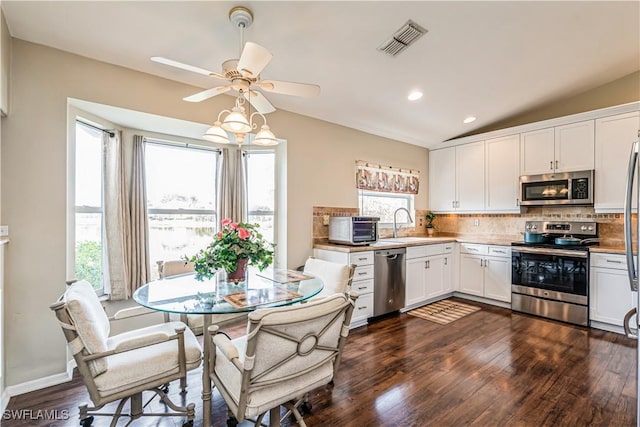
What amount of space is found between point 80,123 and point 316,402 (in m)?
3.11

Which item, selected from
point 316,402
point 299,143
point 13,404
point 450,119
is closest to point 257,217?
point 299,143

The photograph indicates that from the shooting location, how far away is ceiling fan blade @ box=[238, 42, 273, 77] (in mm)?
1540

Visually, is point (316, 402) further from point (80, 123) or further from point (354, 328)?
point (80, 123)

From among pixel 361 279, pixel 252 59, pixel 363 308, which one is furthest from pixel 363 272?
pixel 252 59

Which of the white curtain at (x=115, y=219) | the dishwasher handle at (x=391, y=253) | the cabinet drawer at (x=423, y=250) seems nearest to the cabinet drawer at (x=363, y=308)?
→ the dishwasher handle at (x=391, y=253)

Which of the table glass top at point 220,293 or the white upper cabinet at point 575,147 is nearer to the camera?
the table glass top at point 220,293

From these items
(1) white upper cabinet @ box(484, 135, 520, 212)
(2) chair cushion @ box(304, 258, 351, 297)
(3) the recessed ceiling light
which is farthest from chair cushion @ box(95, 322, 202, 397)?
(1) white upper cabinet @ box(484, 135, 520, 212)

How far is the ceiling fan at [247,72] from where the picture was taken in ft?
5.28

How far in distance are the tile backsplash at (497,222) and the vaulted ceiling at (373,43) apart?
A: 1.46 meters

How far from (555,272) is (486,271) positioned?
0.81 m

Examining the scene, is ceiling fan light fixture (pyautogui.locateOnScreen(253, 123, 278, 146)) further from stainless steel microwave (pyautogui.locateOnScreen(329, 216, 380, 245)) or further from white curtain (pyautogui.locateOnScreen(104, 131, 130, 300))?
white curtain (pyautogui.locateOnScreen(104, 131, 130, 300))

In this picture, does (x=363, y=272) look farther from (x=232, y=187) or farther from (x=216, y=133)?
(x=216, y=133)

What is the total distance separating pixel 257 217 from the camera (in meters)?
3.83

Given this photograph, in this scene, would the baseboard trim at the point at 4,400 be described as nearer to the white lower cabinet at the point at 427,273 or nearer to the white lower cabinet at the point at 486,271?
the white lower cabinet at the point at 427,273
